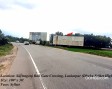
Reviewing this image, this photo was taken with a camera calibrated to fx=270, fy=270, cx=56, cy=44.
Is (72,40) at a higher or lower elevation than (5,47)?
higher

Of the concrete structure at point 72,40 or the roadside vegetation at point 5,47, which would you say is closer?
the roadside vegetation at point 5,47

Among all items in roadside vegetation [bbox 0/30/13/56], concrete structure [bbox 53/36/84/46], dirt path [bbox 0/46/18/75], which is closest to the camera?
dirt path [bbox 0/46/18/75]

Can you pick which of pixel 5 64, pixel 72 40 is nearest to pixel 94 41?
pixel 72 40

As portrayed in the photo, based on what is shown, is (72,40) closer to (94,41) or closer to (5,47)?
(94,41)

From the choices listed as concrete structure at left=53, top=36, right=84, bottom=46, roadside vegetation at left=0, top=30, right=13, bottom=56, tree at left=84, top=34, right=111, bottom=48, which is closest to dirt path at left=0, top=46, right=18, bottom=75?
roadside vegetation at left=0, top=30, right=13, bottom=56

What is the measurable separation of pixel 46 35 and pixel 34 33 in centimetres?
1728

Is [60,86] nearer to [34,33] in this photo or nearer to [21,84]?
[21,84]

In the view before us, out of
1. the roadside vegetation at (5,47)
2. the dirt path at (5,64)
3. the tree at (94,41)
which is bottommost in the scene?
the roadside vegetation at (5,47)

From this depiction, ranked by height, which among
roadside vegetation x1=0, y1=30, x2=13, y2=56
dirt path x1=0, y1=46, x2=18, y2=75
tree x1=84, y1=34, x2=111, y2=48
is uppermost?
tree x1=84, y1=34, x2=111, y2=48

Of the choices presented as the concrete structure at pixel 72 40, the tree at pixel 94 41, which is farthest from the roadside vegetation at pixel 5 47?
the tree at pixel 94 41

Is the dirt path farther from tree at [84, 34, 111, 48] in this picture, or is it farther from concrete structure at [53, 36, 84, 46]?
tree at [84, 34, 111, 48]

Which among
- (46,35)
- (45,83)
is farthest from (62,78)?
(46,35)

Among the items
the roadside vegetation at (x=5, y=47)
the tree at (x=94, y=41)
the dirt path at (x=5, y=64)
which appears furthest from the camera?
the tree at (x=94, y=41)

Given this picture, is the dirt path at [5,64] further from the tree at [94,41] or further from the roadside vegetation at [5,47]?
the tree at [94,41]
